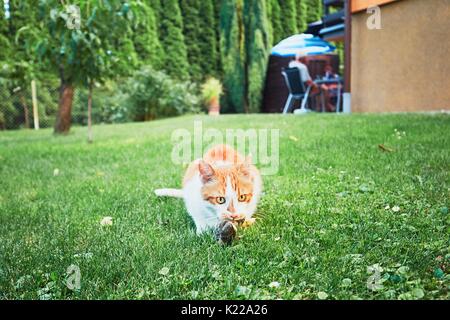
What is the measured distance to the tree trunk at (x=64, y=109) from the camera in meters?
5.52

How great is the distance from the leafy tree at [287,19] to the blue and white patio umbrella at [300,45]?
3 cm

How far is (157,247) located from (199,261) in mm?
205

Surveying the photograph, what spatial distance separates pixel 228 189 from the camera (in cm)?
142

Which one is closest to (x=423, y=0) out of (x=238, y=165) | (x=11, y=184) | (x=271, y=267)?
(x=238, y=165)

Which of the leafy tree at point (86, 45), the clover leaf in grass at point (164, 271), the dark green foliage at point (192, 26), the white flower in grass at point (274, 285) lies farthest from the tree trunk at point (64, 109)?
the white flower in grass at point (274, 285)

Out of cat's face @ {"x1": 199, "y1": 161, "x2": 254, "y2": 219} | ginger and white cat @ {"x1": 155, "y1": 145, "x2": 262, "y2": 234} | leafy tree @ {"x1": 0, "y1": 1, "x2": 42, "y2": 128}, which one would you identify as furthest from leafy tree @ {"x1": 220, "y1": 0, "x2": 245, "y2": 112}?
leafy tree @ {"x1": 0, "y1": 1, "x2": 42, "y2": 128}

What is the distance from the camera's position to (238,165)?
152 cm

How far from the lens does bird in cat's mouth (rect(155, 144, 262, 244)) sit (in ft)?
4.66

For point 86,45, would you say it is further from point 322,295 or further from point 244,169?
point 322,295

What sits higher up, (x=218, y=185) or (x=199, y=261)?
(x=218, y=185)

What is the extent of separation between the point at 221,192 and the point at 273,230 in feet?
0.92

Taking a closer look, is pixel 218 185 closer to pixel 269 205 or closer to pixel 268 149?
pixel 269 205

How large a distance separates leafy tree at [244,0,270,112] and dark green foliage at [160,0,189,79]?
24.2 inches

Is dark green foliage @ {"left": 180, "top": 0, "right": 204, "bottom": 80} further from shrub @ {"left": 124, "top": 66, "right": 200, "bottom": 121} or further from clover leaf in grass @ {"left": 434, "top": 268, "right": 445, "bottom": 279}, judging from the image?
shrub @ {"left": 124, "top": 66, "right": 200, "bottom": 121}
